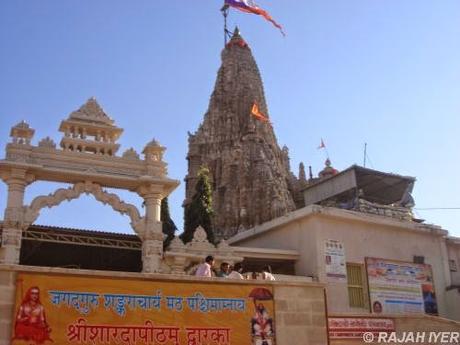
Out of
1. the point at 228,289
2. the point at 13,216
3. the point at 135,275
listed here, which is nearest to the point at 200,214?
the point at 13,216

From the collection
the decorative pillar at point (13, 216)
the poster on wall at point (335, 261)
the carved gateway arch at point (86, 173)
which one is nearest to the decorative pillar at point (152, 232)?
the carved gateway arch at point (86, 173)

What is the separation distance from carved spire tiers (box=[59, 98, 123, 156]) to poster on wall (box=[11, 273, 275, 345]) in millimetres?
8654

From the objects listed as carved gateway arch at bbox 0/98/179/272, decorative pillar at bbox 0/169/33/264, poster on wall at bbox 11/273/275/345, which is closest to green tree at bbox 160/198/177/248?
carved gateway arch at bbox 0/98/179/272

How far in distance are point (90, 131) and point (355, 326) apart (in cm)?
981

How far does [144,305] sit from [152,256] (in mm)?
7104

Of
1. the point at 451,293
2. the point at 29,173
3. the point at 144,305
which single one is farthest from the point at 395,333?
the point at 29,173

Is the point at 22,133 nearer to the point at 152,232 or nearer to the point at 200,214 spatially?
the point at 152,232

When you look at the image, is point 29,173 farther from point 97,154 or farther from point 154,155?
point 154,155

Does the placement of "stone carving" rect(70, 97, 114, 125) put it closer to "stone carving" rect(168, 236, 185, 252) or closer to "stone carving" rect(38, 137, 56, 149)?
"stone carving" rect(38, 137, 56, 149)

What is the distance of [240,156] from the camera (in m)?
49.2

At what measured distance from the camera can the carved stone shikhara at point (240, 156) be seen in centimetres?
4634

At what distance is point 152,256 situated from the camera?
16.1 m

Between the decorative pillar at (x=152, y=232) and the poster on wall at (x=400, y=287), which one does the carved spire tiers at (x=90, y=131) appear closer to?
the decorative pillar at (x=152, y=232)

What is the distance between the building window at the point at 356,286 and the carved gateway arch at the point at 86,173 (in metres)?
5.67
